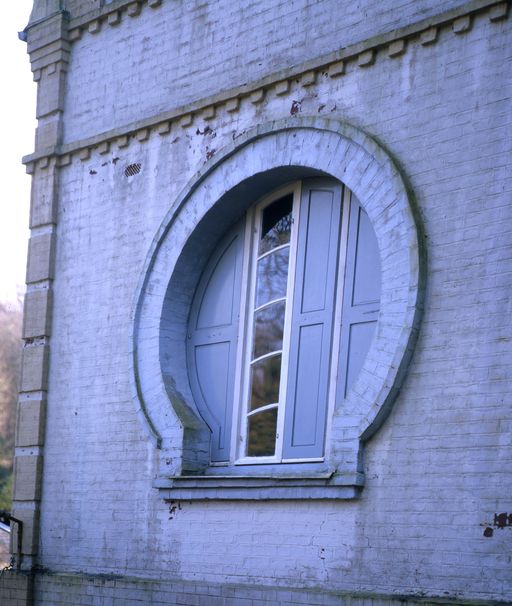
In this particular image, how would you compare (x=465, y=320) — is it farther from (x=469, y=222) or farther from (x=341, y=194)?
(x=341, y=194)

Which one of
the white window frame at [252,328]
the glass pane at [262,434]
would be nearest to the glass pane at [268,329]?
the white window frame at [252,328]

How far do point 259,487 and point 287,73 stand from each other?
329 centimetres

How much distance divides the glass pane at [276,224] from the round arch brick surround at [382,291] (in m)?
0.31

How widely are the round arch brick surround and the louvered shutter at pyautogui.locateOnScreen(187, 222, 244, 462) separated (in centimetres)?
11

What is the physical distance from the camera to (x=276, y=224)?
33.0 feet

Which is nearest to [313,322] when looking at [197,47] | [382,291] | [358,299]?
[358,299]

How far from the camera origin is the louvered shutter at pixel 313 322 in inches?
364

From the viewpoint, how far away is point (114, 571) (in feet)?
34.0

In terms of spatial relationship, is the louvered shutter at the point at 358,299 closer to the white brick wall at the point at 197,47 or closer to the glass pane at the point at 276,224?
the glass pane at the point at 276,224

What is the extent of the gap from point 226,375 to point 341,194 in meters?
1.88

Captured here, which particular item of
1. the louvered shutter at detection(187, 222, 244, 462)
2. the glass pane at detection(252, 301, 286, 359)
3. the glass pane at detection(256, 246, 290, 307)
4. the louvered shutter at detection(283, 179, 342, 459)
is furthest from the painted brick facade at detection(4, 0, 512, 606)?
the glass pane at detection(252, 301, 286, 359)

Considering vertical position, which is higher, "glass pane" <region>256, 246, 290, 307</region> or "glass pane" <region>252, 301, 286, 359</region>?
"glass pane" <region>256, 246, 290, 307</region>

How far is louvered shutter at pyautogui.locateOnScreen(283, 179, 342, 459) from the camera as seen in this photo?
9.24 metres

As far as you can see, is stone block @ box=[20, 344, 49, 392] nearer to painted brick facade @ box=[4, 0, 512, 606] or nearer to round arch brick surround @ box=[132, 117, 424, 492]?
painted brick facade @ box=[4, 0, 512, 606]
